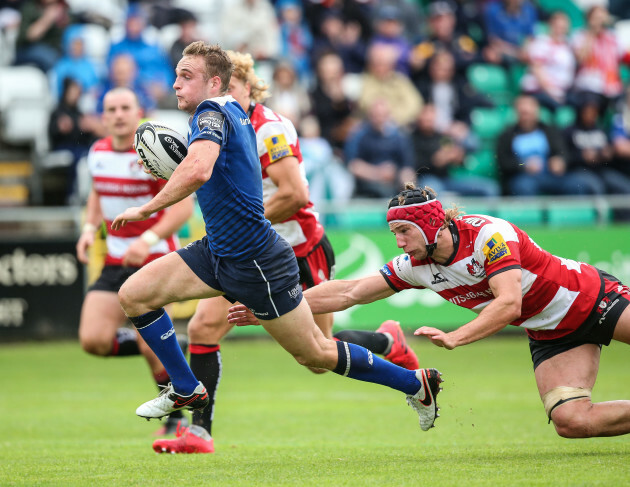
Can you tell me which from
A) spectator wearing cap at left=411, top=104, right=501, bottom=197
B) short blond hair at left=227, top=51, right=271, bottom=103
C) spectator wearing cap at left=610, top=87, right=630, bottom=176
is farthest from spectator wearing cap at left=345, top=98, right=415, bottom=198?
short blond hair at left=227, top=51, right=271, bottom=103

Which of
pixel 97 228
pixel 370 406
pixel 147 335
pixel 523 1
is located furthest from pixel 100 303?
pixel 523 1

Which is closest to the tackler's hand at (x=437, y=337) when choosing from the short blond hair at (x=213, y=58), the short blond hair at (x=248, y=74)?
the short blond hair at (x=213, y=58)

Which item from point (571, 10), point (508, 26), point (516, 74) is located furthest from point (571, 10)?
point (516, 74)

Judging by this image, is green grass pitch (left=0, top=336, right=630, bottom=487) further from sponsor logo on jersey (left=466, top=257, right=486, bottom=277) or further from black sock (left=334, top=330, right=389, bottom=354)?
sponsor logo on jersey (left=466, top=257, right=486, bottom=277)

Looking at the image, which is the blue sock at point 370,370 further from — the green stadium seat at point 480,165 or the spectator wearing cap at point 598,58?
the spectator wearing cap at point 598,58

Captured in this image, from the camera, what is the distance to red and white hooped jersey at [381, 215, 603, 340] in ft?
19.9

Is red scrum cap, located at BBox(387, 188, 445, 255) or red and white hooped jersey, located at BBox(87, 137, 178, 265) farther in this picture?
red and white hooped jersey, located at BBox(87, 137, 178, 265)

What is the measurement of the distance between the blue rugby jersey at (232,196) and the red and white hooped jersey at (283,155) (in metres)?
1.13

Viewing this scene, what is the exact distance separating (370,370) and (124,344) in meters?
2.92

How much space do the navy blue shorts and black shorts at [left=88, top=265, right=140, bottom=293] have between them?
Answer: 2551 mm

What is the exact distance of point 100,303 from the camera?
837 cm

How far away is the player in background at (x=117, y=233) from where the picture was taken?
8273 mm

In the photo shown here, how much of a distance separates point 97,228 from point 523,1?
13338 mm

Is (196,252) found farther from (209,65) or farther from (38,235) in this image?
(38,235)
